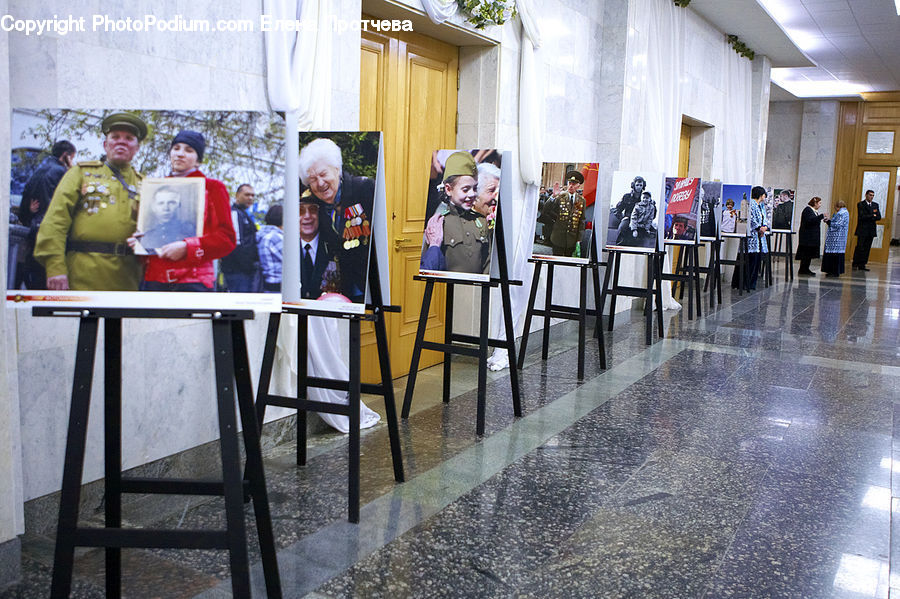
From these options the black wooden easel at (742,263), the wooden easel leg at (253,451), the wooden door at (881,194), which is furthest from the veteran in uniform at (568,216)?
the wooden door at (881,194)

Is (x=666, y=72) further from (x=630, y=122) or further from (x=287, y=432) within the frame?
(x=287, y=432)

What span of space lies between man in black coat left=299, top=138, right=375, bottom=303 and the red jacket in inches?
41.0

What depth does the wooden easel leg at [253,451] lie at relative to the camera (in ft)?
7.38

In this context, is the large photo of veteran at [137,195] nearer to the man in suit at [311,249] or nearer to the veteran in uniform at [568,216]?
the man in suit at [311,249]

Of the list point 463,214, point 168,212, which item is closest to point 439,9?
point 463,214

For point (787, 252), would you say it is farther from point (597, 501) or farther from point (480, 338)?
point (597, 501)

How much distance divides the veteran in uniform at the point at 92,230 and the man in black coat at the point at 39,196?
0.02 metres

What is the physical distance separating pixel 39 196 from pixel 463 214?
2.45 meters

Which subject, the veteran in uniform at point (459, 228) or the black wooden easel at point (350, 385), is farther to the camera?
the veteran in uniform at point (459, 228)

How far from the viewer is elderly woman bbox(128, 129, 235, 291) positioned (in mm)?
2146

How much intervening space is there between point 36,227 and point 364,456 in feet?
6.89

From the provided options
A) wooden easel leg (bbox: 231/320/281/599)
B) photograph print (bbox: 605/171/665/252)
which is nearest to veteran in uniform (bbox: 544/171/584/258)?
photograph print (bbox: 605/171/665/252)

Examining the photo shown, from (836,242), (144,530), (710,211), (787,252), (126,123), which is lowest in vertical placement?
(144,530)

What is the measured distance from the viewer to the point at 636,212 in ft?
22.5
